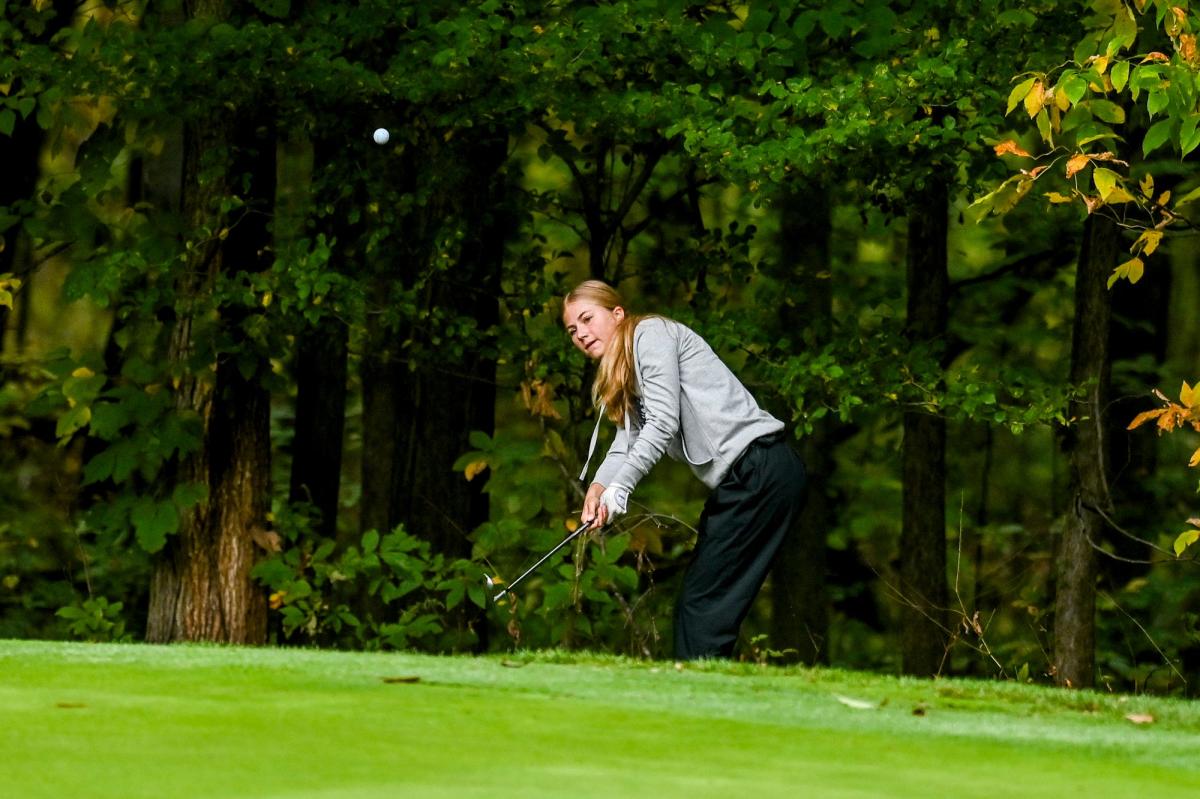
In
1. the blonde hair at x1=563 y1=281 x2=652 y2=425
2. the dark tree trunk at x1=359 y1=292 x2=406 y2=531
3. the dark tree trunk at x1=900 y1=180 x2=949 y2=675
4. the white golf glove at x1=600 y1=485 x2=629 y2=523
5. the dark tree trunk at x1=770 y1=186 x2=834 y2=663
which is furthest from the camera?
the dark tree trunk at x1=359 y1=292 x2=406 y2=531

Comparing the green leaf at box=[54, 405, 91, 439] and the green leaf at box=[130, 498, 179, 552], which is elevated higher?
the green leaf at box=[54, 405, 91, 439]

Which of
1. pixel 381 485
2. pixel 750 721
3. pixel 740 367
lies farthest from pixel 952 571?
pixel 750 721

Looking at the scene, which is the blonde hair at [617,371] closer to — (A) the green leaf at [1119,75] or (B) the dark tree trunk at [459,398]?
(A) the green leaf at [1119,75]

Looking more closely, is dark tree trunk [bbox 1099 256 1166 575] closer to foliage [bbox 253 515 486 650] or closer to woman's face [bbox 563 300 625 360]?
foliage [bbox 253 515 486 650]

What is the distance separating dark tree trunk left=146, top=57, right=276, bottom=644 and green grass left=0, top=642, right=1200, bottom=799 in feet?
14.4

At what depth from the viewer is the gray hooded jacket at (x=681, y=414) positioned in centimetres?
734

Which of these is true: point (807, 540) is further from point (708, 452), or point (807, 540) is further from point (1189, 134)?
point (1189, 134)

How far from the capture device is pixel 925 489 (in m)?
13.4

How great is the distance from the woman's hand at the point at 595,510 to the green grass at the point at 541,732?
556 millimetres

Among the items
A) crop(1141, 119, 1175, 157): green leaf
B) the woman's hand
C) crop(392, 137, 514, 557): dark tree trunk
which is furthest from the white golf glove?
crop(392, 137, 514, 557): dark tree trunk

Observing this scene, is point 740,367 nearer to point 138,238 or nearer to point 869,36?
point 869,36

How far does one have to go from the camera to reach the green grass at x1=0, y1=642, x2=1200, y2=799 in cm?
420

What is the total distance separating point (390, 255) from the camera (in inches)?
462

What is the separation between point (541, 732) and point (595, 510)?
235cm
